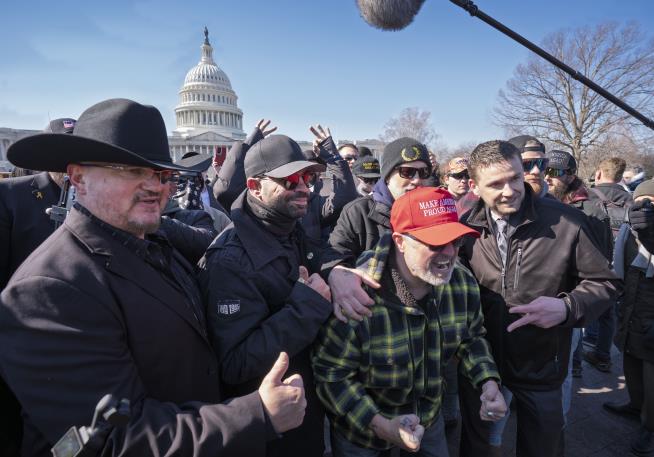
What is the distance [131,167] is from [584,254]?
2766mm

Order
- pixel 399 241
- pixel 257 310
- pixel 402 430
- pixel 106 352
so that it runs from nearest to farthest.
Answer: pixel 106 352 → pixel 402 430 → pixel 257 310 → pixel 399 241

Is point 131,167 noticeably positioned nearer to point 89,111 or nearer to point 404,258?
point 89,111

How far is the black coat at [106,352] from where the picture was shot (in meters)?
1.23

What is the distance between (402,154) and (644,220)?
215cm

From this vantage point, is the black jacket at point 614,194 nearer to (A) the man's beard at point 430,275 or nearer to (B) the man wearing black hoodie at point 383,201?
(B) the man wearing black hoodie at point 383,201

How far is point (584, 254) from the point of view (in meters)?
2.50

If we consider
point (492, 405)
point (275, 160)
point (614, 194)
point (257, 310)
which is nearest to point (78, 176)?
point (257, 310)

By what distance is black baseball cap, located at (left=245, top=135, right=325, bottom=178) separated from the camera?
243 cm

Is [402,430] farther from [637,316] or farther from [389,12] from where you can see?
[637,316]

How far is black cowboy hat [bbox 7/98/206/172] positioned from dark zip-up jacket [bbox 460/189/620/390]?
2.25 m

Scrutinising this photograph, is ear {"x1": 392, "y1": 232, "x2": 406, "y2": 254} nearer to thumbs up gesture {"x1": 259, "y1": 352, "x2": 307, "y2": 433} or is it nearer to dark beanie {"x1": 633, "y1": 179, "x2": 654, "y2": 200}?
thumbs up gesture {"x1": 259, "y1": 352, "x2": 307, "y2": 433}

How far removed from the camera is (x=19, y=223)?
2658 millimetres

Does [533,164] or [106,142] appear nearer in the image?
[106,142]

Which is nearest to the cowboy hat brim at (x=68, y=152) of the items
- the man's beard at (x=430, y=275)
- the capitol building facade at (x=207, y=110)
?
the man's beard at (x=430, y=275)
